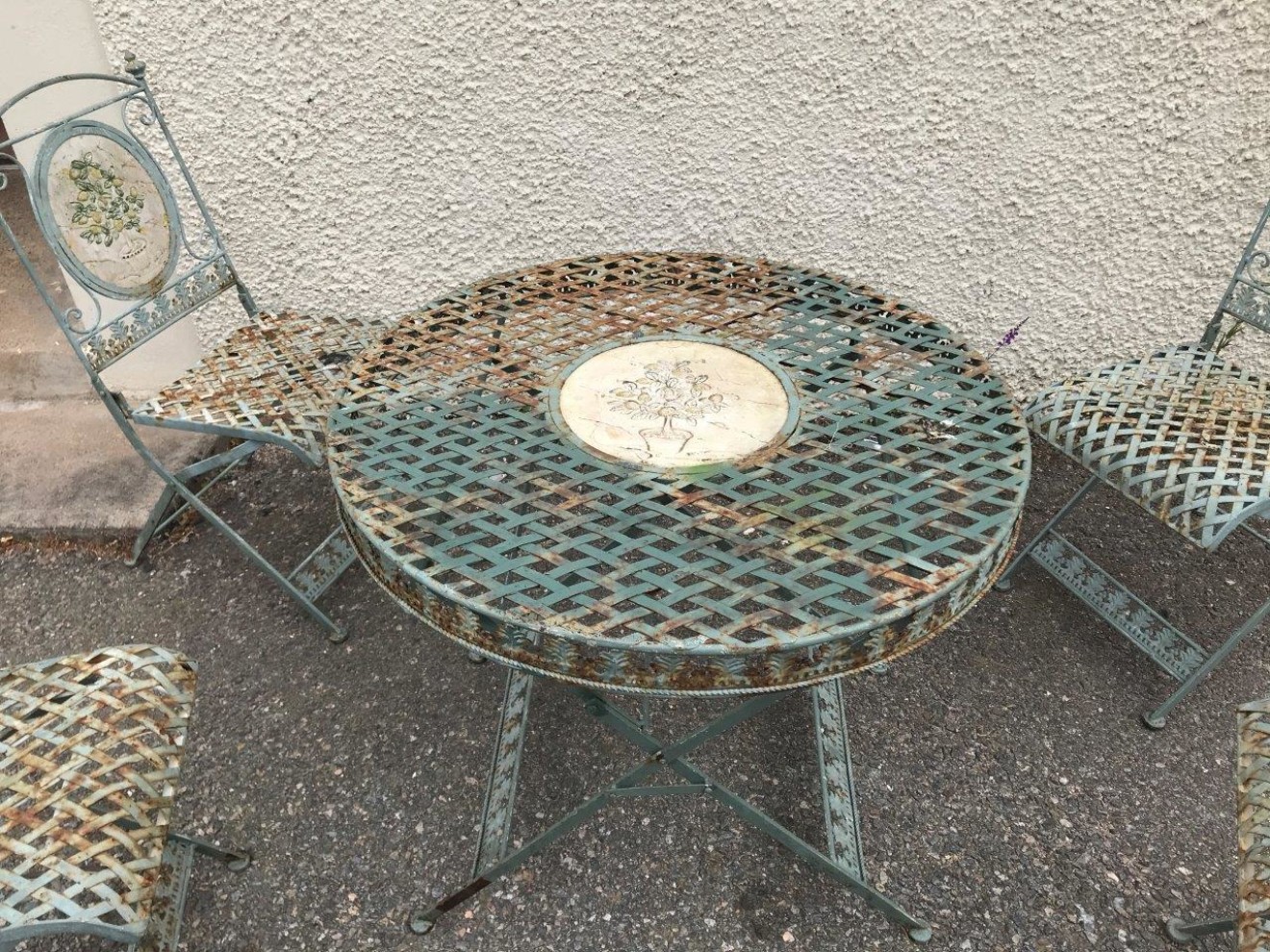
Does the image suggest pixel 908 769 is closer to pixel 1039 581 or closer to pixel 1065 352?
pixel 1039 581

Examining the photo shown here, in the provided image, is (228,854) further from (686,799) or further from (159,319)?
(159,319)

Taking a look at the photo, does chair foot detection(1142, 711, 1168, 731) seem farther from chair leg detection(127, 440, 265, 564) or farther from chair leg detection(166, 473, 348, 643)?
chair leg detection(127, 440, 265, 564)

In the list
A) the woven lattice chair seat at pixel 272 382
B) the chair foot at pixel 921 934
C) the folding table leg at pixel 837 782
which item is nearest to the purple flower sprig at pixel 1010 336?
the folding table leg at pixel 837 782

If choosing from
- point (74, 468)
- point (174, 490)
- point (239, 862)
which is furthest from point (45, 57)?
point (239, 862)

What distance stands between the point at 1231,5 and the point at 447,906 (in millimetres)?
3191

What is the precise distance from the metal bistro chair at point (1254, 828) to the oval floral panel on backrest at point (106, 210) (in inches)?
111

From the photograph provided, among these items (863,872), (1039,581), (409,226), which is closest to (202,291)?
(409,226)

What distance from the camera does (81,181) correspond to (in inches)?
87.4

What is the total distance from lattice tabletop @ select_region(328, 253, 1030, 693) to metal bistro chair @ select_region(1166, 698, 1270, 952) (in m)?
0.55

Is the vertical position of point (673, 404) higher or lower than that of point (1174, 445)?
higher

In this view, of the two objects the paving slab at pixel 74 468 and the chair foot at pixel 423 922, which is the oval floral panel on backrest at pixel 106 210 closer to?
the paving slab at pixel 74 468

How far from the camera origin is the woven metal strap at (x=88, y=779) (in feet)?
4.08

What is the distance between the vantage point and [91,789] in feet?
4.63

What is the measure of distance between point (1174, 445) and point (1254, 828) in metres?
0.96
